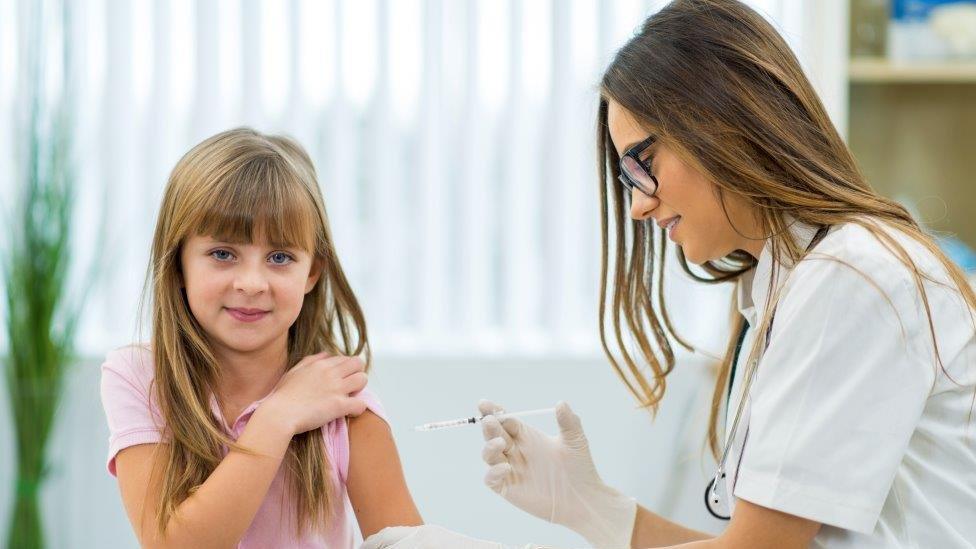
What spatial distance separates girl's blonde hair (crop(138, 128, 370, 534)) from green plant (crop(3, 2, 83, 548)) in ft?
4.43

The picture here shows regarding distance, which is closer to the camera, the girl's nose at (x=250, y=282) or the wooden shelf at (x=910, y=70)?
the girl's nose at (x=250, y=282)

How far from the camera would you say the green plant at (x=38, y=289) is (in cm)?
251

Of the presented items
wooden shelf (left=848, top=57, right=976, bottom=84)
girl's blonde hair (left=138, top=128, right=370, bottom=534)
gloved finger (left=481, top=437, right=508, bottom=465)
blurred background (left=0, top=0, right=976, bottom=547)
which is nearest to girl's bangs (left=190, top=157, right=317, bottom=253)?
girl's blonde hair (left=138, top=128, right=370, bottom=534)

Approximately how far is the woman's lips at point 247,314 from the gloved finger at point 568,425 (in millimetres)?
462

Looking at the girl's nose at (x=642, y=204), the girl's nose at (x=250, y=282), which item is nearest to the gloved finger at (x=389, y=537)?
the girl's nose at (x=250, y=282)

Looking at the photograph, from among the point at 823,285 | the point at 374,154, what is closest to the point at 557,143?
the point at 374,154

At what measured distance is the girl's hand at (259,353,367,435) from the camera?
128cm

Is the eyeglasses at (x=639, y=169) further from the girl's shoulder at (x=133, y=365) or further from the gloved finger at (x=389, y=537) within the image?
the girl's shoulder at (x=133, y=365)

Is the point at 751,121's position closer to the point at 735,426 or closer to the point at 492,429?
the point at 735,426

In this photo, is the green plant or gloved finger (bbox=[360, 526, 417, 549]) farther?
the green plant

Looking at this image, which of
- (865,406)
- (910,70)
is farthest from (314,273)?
(910,70)

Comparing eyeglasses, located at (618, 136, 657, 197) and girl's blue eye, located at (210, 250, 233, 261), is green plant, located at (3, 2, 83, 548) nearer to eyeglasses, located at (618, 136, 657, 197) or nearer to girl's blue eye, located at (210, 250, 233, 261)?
girl's blue eye, located at (210, 250, 233, 261)

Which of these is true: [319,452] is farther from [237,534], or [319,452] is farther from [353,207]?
[353,207]

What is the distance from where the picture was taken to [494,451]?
141 cm
